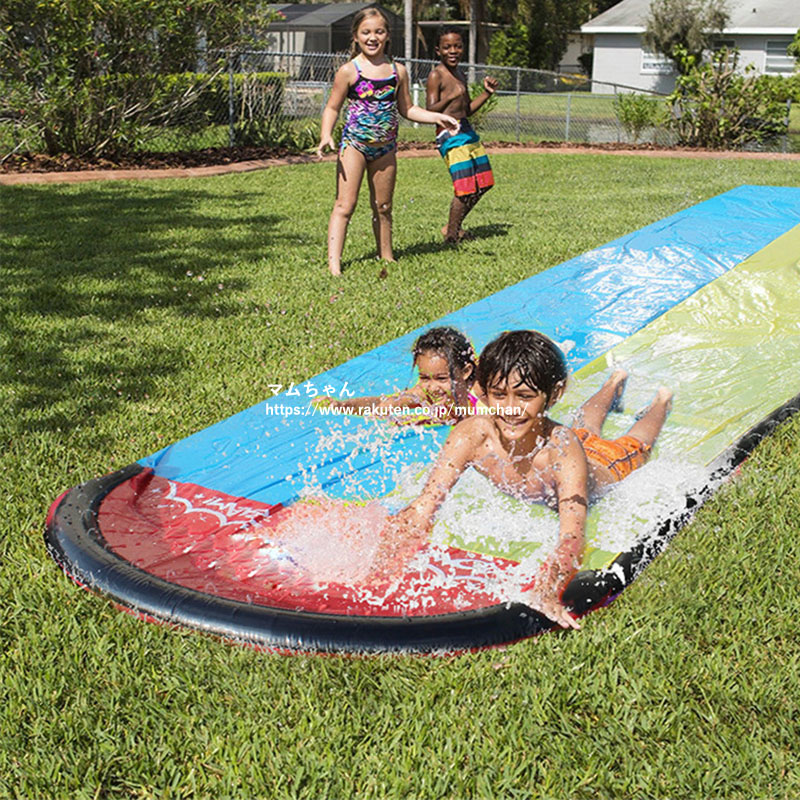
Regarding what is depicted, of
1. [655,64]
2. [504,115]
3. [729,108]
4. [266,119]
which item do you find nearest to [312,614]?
[266,119]

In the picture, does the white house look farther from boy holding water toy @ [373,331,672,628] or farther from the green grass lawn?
boy holding water toy @ [373,331,672,628]

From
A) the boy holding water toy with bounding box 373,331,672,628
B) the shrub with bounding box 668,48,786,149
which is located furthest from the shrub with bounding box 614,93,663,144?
the boy holding water toy with bounding box 373,331,672,628

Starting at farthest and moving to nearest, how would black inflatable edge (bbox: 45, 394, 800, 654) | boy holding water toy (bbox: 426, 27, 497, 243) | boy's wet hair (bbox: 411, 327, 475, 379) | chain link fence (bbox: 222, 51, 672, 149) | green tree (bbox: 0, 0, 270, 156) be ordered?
chain link fence (bbox: 222, 51, 672, 149)
green tree (bbox: 0, 0, 270, 156)
boy holding water toy (bbox: 426, 27, 497, 243)
boy's wet hair (bbox: 411, 327, 475, 379)
black inflatable edge (bbox: 45, 394, 800, 654)

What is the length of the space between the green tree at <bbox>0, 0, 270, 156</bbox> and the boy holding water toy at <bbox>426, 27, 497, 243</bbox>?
5710 mm

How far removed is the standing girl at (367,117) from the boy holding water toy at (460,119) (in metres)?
0.79

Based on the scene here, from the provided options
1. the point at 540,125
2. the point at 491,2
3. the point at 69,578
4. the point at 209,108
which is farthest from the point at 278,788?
the point at 491,2

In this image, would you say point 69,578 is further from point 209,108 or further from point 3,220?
point 209,108

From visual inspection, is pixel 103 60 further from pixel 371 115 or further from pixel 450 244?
pixel 371 115

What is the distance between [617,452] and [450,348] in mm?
886

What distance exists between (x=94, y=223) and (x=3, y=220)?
823 millimetres

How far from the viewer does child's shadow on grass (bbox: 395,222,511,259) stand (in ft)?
25.5

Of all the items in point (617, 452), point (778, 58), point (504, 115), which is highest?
point (778, 58)

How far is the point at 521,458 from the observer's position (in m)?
3.28

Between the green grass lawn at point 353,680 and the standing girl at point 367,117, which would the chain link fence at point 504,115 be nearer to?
the standing girl at point 367,117
